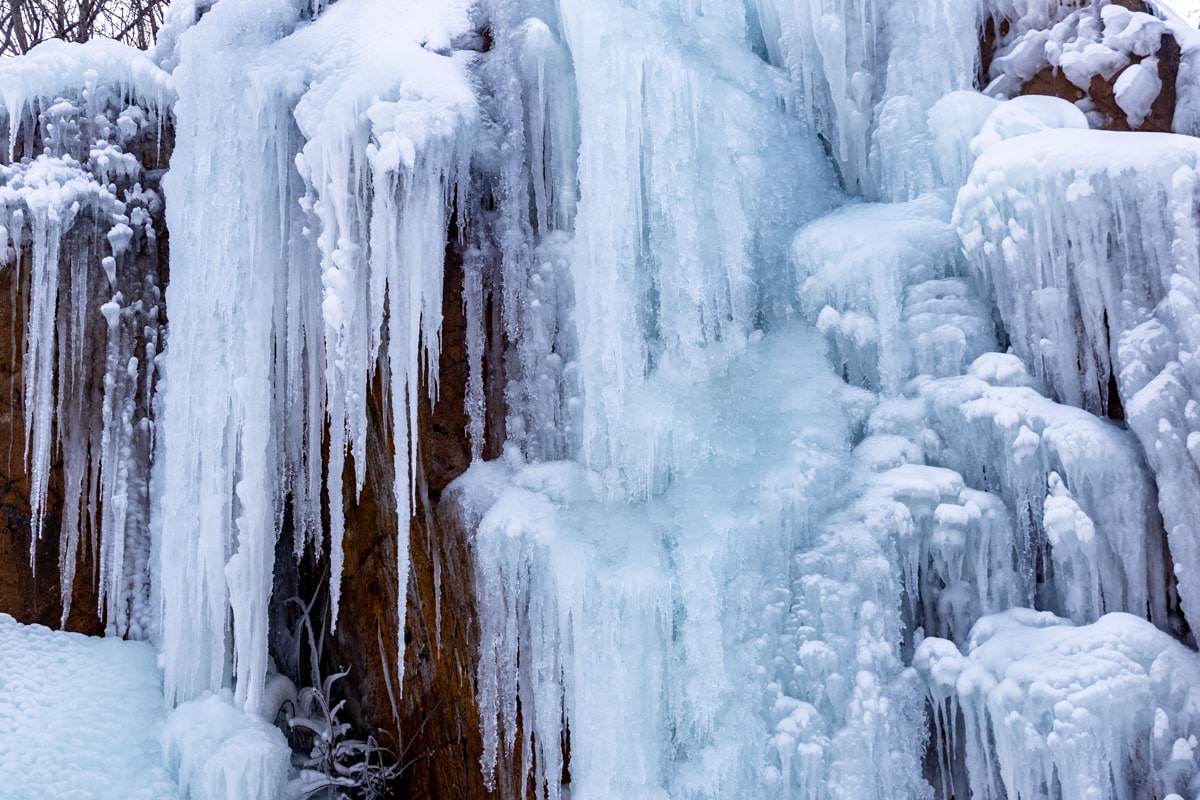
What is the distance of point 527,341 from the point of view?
15.1 feet

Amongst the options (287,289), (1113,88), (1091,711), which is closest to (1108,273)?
(1113,88)

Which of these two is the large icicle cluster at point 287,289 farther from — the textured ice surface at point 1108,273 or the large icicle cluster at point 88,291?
the textured ice surface at point 1108,273

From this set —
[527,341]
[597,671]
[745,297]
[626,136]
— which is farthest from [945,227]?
[597,671]

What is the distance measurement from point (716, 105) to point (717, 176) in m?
0.33

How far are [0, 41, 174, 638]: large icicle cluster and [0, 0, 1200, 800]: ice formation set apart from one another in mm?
21

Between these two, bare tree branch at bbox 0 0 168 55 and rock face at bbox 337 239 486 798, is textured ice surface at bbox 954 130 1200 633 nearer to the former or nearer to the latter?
rock face at bbox 337 239 486 798

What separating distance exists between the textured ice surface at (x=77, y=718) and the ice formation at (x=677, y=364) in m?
0.16

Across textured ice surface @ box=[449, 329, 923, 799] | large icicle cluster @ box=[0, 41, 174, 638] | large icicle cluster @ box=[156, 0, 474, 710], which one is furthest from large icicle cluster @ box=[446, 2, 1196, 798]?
large icicle cluster @ box=[0, 41, 174, 638]

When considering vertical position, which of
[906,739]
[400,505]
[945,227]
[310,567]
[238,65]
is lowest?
[906,739]

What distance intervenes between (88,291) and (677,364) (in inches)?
114

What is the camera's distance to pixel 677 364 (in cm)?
439

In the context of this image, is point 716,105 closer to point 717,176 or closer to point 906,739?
point 717,176

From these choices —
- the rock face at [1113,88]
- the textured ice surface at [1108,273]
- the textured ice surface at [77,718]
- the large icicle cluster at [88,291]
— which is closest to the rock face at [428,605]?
the textured ice surface at [77,718]

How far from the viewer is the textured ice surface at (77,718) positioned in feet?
14.0
